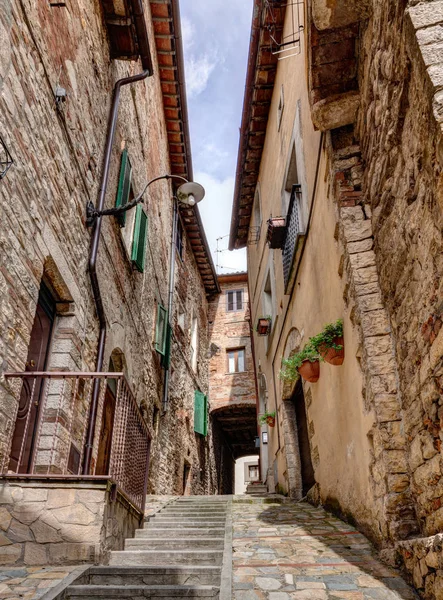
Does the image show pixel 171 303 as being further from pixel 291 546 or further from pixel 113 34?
pixel 291 546

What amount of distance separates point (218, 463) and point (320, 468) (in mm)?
13534

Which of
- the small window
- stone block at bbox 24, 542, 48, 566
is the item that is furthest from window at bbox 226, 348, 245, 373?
stone block at bbox 24, 542, 48, 566

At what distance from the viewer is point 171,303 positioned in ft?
42.7

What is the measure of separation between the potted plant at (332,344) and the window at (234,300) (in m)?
14.5

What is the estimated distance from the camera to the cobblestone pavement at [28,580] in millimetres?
3052

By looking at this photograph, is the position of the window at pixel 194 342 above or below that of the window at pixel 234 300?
below

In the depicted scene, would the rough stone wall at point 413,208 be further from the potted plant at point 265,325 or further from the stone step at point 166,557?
the potted plant at point 265,325

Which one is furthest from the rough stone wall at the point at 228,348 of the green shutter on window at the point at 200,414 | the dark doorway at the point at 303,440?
the dark doorway at the point at 303,440

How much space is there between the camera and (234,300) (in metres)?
19.9

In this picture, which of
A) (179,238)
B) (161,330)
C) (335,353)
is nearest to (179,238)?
(179,238)

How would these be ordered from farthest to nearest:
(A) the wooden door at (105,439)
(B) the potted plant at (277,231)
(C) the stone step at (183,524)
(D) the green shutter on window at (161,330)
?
1. (D) the green shutter on window at (161,330)
2. (B) the potted plant at (277,231)
3. (A) the wooden door at (105,439)
4. (C) the stone step at (183,524)

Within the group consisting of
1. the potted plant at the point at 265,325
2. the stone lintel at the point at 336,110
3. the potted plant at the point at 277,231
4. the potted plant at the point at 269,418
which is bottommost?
the potted plant at the point at 269,418

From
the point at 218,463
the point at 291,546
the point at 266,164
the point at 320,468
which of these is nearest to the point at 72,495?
the point at 291,546

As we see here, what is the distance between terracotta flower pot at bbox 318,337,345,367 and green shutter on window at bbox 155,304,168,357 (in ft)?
21.1
